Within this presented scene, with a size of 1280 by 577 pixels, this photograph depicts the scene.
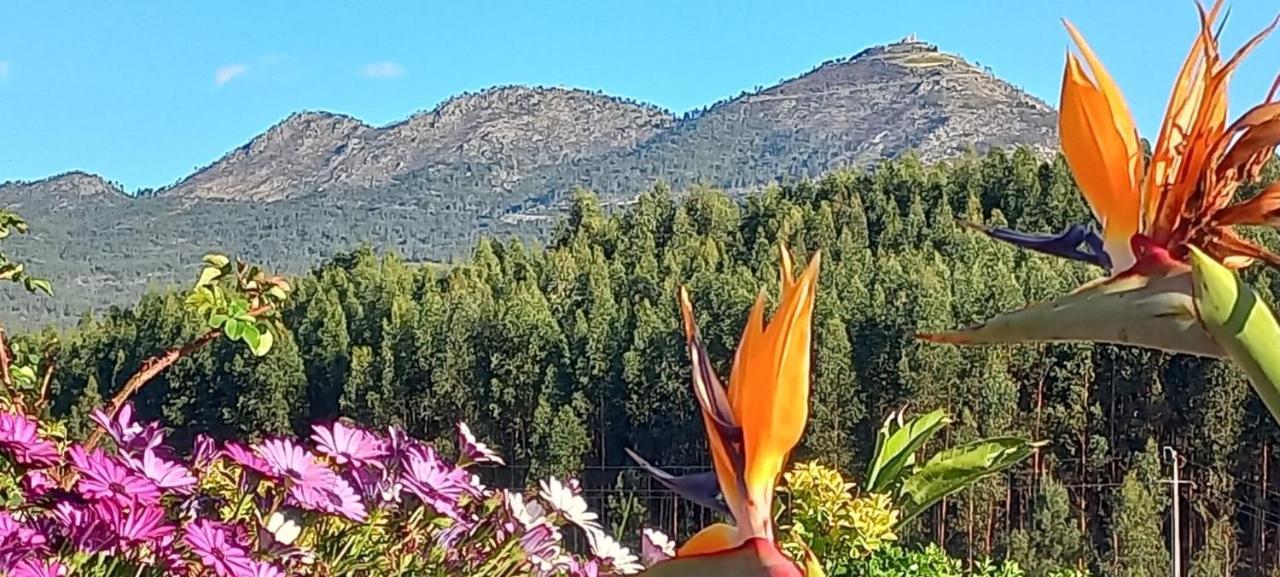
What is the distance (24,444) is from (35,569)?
0.25 feet

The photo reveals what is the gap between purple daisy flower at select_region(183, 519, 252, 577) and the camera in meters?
0.75

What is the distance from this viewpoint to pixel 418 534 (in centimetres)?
93

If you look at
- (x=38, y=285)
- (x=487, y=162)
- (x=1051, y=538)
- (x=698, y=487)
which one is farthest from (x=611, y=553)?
(x=487, y=162)

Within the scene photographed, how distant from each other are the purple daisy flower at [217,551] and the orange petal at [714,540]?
0.36 m

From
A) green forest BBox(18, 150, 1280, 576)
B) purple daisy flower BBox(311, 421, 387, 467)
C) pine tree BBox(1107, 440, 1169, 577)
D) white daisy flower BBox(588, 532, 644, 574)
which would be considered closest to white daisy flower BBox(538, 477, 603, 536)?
white daisy flower BBox(588, 532, 644, 574)

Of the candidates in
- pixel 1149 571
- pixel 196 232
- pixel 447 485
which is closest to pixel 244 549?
pixel 447 485

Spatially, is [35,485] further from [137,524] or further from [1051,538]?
[1051,538]

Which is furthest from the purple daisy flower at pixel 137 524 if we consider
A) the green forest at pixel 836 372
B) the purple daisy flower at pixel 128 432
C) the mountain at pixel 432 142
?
the mountain at pixel 432 142

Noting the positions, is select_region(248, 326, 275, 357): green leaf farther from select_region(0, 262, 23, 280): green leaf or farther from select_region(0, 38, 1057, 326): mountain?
select_region(0, 38, 1057, 326): mountain

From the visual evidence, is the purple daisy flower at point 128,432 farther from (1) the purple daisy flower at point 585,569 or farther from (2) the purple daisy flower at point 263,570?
(1) the purple daisy flower at point 585,569

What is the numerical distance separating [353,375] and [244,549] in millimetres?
16994

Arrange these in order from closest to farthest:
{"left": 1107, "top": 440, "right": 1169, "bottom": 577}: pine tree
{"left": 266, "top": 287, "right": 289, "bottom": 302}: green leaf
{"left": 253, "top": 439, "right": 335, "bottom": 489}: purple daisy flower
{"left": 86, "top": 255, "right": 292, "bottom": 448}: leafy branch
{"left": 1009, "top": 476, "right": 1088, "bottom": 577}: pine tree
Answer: {"left": 253, "top": 439, "right": 335, "bottom": 489}: purple daisy flower
{"left": 86, "top": 255, "right": 292, "bottom": 448}: leafy branch
{"left": 266, "top": 287, "right": 289, "bottom": 302}: green leaf
{"left": 1107, "top": 440, "right": 1169, "bottom": 577}: pine tree
{"left": 1009, "top": 476, "right": 1088, "bottom": 577}: pine tree

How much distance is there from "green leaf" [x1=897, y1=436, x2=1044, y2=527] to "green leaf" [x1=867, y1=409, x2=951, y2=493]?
0.01 m

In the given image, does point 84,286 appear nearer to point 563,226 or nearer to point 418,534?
point 563,226
